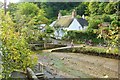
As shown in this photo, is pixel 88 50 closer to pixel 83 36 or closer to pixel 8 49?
pixel 83 36

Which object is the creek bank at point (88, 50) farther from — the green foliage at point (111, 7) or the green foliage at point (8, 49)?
the green foliage at point (8, 49)

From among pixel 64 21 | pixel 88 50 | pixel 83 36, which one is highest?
pixel 64 21

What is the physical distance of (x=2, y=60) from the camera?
150 centimetres

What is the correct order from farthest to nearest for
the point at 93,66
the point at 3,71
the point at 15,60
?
the point at 93,66, the point at 15,60, the point at 3,71

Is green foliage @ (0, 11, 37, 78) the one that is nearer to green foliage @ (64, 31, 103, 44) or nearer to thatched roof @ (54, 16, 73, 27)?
thatched roof @ (54, 16, 73, 27)

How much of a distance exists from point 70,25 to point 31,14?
3.49 meters

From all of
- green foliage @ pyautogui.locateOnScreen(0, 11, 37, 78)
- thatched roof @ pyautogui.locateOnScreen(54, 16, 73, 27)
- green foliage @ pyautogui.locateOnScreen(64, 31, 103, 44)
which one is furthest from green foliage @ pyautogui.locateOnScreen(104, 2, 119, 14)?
green foliage @ pyautogui.locateOnScreen(64, 31, 103, 44)

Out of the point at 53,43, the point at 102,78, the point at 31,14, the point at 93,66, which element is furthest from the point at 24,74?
the point at 53,43

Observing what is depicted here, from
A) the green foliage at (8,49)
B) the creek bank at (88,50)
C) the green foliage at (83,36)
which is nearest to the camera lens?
the green foliage at (8,49)

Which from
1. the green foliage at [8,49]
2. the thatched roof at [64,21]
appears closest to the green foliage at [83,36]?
the thatched roof at [64,21]

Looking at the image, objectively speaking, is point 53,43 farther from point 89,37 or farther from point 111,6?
point 111,6

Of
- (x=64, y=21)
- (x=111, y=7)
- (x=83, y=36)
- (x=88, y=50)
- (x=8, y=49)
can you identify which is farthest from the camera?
(x=83, y=36)

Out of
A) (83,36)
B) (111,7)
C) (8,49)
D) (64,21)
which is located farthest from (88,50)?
(8,49)

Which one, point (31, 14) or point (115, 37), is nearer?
point (115, 37)
